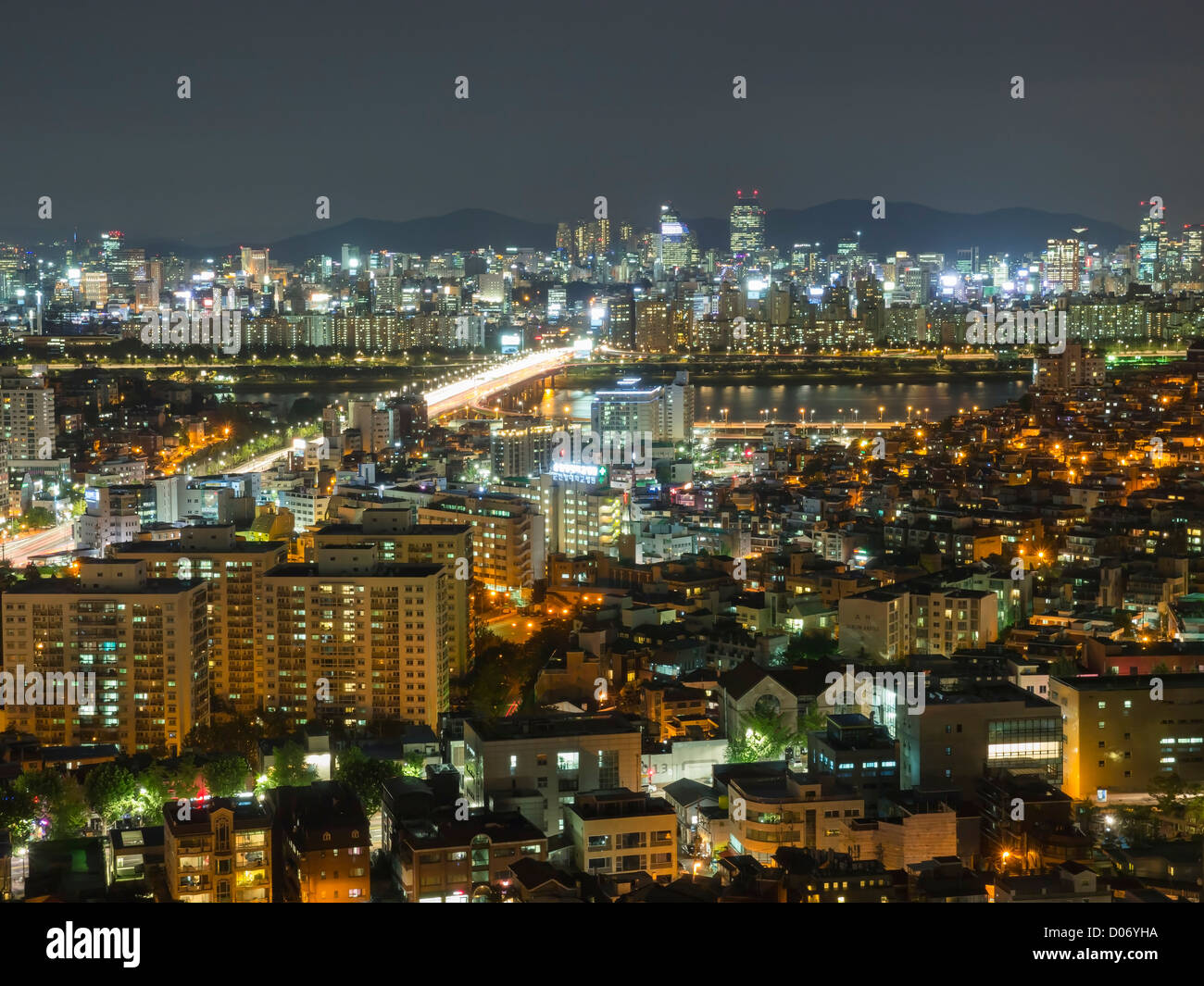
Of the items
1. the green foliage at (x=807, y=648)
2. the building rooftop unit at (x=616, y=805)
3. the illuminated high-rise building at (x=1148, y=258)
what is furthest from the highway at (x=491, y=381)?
the building rooftop unit at (x=616, y=805)

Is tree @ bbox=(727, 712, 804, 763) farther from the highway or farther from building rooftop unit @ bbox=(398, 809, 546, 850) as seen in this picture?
the highway

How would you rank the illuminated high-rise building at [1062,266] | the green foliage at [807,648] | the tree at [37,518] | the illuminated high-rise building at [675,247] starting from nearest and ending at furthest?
the green foliage at [807,648], the tree at [37,518], the illuminated high-rise building at [1062,266], the illuminated high-rise building at [675,247]

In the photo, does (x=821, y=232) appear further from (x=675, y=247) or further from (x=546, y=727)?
(x=546, y=727)

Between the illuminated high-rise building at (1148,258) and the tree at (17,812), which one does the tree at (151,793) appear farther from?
the illuminated high-rise building at (1148,258)

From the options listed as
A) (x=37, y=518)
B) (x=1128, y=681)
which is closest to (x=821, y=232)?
(x=37, y=518)

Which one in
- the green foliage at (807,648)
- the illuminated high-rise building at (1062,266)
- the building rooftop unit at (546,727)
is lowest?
the green foliage at (807,648)

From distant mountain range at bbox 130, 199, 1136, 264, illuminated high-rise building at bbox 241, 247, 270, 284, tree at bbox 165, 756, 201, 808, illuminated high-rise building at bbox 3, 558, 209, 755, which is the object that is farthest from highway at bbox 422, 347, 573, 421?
tree at bbox 165, 756, 201, 808
